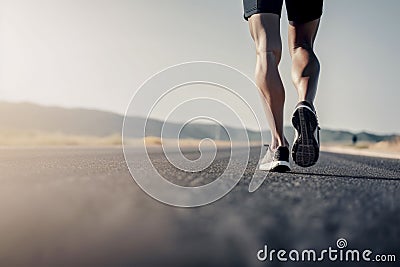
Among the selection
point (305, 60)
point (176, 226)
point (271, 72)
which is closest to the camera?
point (176, 226)

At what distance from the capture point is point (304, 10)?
11.6 ft

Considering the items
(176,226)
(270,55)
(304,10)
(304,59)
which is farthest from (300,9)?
(176,226)

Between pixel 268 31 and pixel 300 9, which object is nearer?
pixel 268 31

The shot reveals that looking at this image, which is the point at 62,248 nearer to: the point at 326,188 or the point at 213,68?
the point at 213,68

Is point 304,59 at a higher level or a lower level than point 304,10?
lower

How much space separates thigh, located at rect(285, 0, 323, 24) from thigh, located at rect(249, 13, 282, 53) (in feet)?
0.86

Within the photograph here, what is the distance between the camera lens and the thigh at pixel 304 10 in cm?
352

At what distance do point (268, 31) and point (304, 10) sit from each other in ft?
1.21

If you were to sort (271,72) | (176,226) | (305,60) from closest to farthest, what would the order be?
Result: (176,226) → (271,72) → (305,60)

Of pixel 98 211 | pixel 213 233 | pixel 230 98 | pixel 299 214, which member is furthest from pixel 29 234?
pixel 230 98

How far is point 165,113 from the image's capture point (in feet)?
8.77

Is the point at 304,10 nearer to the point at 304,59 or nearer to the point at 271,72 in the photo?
the point at 304,59

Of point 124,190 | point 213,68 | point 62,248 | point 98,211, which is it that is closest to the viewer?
point 62,248

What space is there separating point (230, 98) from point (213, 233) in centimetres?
107
